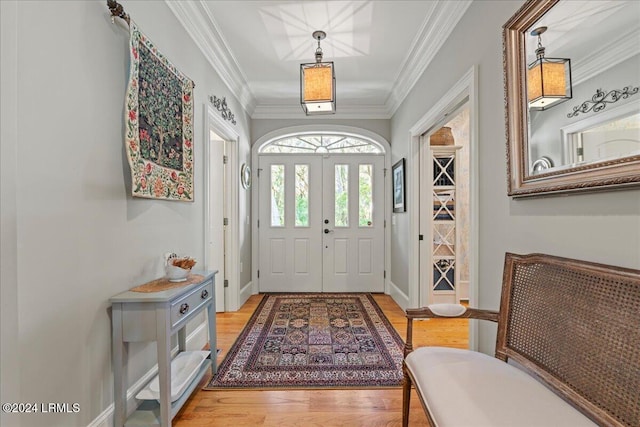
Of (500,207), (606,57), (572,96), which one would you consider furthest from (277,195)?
(606,57)

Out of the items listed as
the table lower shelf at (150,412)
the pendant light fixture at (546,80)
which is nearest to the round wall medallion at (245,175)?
the table lower shelf at (150,412)

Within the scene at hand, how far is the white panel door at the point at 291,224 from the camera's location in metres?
4.41

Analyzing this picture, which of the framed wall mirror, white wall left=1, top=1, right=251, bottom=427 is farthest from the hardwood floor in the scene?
the framed wall mirror

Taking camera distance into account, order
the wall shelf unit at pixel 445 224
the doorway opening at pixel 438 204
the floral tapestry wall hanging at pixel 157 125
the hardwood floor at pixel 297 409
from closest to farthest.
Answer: the floral tapestry wall hanging at pixel 157 125 < the hardwood floor at pixel 297 409 < the doorway opening at pixel 438 204 < the wall shelf unit at pixel 445 224

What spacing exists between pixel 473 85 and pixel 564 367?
1607mm

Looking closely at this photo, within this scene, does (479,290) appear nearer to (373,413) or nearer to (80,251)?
(373,413)

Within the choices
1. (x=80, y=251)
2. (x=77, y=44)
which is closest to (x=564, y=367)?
(x=80, y=251)

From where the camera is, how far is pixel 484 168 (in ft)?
5.99

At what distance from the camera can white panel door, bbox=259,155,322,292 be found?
441 cm

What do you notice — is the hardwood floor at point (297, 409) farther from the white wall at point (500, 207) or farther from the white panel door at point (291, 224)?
the white panel door at point (291, 224)

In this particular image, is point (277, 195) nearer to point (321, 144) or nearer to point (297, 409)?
point (321, 144)

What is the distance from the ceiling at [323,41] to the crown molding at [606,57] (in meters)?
1.21

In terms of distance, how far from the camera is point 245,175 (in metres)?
3.97

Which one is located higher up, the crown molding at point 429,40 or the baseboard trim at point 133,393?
the crown molding at point 429,40
